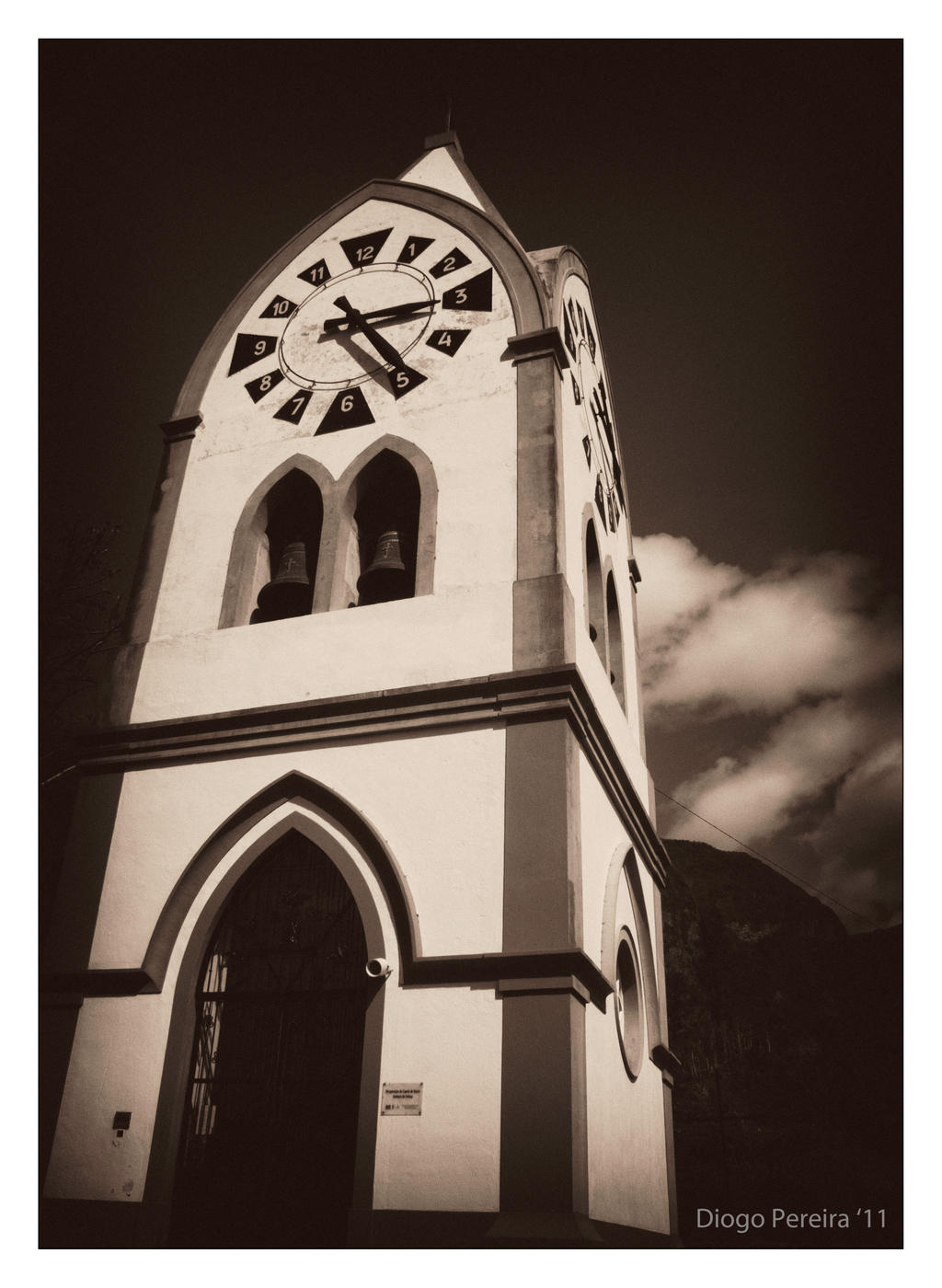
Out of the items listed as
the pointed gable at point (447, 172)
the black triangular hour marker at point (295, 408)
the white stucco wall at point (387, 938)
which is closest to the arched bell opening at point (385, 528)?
the black triangular hour marker at point (295, 408)

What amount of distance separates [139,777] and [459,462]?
4.15 meters

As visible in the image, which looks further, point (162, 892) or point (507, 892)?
point (162, 892)

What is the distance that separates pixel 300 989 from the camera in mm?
8508

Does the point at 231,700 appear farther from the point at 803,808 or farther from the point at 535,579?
the point at 803,808

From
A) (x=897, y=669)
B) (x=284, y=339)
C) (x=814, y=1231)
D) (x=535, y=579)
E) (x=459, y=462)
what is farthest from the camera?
(x=284, y=339)

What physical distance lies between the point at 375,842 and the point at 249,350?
22.9 ft

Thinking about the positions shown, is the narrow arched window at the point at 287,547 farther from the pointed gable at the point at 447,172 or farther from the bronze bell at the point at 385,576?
the pointed gable at the point at 447,172

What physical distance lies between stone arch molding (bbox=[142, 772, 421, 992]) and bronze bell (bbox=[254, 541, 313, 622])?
2259mm

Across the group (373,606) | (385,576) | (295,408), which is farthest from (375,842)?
(295,408)

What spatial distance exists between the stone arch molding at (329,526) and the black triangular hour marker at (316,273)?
9.89 ft

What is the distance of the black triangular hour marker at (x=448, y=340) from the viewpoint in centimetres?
1161

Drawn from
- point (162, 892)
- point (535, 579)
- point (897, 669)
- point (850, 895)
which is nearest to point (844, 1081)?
point (850, 895)

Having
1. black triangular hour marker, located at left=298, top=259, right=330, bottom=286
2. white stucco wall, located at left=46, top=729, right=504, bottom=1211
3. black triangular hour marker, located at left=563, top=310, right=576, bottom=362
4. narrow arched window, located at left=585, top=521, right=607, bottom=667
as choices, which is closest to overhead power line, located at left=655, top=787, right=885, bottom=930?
narrow arched window, located at left=585, top=521, right=607, bottom=667

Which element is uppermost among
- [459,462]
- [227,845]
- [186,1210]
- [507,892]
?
[459,462]
